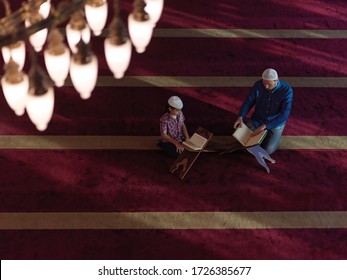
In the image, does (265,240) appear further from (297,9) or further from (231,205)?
(297,9)

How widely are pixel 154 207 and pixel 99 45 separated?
9.19 ft

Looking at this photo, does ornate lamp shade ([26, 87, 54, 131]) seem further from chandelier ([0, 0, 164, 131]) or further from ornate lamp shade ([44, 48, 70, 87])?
ornate lamp shade ([44, 48, 70, 87])

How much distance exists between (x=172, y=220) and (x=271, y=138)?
1.42 metres

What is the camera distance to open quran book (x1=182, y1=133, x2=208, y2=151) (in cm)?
536

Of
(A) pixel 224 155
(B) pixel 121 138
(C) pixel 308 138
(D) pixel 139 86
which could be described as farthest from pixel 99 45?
(C) pixel 308 138

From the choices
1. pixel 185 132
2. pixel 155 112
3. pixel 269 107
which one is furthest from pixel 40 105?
pixel 155 112

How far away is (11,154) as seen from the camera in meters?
5.52

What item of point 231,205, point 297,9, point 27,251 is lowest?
point 27,251

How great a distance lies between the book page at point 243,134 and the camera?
17.7 ft

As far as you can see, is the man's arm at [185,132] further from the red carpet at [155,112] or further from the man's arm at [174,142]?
the red carpet at [155,112]

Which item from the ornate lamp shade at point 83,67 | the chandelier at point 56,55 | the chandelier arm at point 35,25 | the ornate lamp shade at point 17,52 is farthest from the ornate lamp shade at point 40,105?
the ornate lamp shade at point 17,52

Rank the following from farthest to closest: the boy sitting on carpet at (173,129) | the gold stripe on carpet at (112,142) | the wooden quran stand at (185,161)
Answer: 1. the gold stripe on carpet at (112,142)
2. the wooden quran stand at (185,161)
3. the boy sitting on carpet at (173,129)

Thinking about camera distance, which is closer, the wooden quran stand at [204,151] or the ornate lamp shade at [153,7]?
the ornate lamp shade at [153,7]

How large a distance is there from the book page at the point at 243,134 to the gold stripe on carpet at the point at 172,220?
31.3 inches
